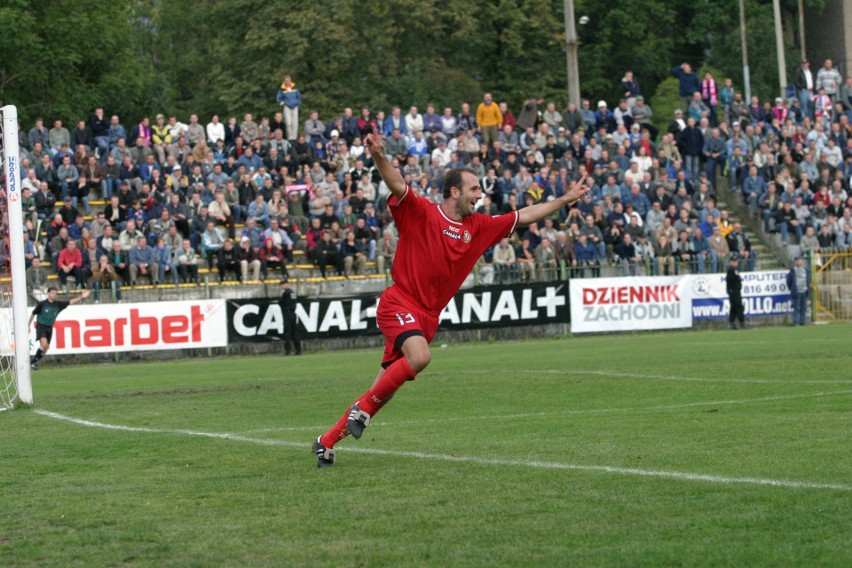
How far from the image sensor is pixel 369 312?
30297 mm

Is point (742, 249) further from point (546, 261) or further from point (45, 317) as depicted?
point (45, 317)

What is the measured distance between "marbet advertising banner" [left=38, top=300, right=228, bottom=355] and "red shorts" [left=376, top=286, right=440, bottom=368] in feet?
66.9

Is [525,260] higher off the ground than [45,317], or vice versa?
[525,260]

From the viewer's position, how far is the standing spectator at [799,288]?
110 feet

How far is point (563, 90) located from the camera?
57.7 m

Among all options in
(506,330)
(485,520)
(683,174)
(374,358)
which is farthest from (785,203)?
(485,520)

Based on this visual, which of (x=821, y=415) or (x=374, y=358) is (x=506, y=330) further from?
(x=821, y=415)

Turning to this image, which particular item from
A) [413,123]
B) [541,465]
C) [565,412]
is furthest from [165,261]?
[541,465]

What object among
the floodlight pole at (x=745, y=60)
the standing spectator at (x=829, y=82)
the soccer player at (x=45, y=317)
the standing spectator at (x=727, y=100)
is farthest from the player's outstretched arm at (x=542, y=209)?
the floodlight pole at (x=745, y=60)

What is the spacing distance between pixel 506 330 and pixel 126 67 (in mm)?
28923

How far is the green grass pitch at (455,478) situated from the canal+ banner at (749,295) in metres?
17.4

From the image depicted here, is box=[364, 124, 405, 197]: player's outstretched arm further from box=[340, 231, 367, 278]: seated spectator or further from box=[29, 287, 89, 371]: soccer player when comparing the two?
box=[340, 231, 367, 278]: seated spectator

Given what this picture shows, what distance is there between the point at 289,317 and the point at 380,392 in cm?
2112

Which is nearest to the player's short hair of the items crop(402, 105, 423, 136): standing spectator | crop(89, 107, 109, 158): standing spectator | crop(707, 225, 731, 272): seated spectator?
crop(89, 107, 109, 158): standing spectator
